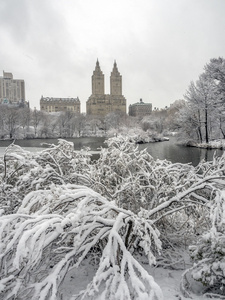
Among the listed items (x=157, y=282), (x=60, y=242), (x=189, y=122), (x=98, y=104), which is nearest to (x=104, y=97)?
(x=98, y=104)

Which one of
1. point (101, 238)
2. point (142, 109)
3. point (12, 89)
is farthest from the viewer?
Answer: point (12, 89)

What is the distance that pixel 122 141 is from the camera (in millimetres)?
5836

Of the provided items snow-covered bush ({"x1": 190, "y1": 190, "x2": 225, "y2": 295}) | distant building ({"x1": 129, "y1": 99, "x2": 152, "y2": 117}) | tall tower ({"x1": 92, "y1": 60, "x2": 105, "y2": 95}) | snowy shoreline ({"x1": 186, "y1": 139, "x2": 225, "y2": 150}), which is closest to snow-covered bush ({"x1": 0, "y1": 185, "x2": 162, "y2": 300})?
snow-covered bush ({"x1": 190, "y1": 190, "x2": 225, "y2": 295})

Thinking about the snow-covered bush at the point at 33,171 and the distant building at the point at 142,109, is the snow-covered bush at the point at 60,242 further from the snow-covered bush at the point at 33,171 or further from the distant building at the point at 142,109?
the distant building at the point at 142,109

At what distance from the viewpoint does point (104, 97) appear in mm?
118188

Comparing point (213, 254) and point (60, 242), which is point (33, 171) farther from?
point (213, 254)

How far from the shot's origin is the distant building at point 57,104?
4503 inches

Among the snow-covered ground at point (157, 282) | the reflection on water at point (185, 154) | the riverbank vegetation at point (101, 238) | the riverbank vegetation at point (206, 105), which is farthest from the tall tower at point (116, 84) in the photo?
the snow-covered ground at point (157, 282)

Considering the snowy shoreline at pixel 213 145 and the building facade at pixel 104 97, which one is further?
the building facade at pixel 104 97

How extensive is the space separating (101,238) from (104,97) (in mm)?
119315

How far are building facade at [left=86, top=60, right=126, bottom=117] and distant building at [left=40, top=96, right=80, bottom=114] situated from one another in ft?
26.3

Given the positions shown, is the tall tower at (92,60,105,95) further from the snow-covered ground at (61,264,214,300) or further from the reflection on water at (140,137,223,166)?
the snow-covered ground at (61,264,214,300)

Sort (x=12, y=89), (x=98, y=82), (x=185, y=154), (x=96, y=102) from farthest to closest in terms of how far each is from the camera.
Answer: (x=12, y=89) < (x=98, y=82) < (x=96, y=102) < (x=185, y=154)

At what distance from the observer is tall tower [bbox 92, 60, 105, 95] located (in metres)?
127
